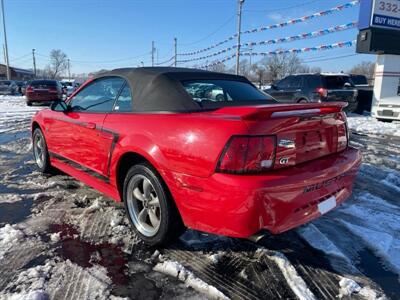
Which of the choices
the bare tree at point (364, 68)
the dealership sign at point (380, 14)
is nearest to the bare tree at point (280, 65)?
the bare tree at point (364, 68)

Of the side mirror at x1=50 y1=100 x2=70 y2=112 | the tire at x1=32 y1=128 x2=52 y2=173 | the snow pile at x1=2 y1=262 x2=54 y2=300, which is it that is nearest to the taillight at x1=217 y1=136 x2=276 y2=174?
the snow pile at x1=2 y1=262 x2=54 y2=300

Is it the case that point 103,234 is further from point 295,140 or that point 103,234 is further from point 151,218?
point 295,140

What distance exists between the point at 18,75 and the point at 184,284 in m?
108

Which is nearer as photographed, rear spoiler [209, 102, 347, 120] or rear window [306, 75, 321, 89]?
rear spoiler [209, 102, 347, 120]

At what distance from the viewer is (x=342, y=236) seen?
11.0 ft

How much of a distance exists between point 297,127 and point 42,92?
19965 millimetres

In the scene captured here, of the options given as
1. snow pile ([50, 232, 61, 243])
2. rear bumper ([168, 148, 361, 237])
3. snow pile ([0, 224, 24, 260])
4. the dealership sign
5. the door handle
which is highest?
the dealership sign

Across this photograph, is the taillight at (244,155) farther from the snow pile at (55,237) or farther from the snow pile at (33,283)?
the snow pile at (55,237)

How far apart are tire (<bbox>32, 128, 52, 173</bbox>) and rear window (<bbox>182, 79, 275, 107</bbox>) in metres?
2.74

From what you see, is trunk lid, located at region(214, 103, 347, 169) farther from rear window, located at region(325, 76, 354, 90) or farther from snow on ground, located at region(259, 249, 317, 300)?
rear window, located at region(325, 76, 354, 90)

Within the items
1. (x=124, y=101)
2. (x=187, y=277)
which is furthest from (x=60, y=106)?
(x=187, y=277)

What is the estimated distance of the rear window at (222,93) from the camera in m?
3.22

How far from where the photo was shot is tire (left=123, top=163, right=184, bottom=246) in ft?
9.37

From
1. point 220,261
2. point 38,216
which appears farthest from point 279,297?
point 38,216
